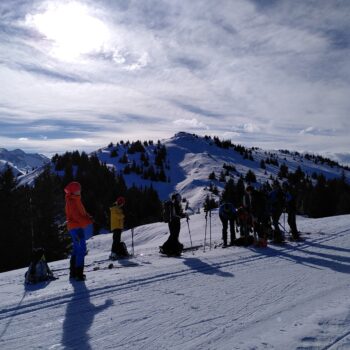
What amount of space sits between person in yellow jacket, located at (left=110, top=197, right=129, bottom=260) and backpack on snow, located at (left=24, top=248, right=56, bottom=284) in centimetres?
358

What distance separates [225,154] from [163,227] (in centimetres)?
17334

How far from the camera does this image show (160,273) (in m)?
8.85

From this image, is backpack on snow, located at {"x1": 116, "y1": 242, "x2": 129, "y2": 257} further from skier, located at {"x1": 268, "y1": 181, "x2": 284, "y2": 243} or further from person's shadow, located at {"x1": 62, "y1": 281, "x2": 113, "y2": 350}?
skier, located at {"x1": 268, "y1": 181, "x2": 284, "y2": 243}

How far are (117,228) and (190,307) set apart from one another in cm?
663

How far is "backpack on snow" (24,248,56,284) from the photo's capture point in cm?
891

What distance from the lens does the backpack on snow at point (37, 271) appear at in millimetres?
8906

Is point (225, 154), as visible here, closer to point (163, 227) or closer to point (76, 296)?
point (163, 227)

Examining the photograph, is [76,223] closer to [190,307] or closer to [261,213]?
[190,307]

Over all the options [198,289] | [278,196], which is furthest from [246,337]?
[278,196]

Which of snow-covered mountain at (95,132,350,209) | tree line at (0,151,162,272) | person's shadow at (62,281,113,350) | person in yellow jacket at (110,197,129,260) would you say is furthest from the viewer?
snow-covered mountain at (95,132,350,209)

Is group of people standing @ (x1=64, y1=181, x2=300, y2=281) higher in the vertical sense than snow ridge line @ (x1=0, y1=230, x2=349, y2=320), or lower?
higher

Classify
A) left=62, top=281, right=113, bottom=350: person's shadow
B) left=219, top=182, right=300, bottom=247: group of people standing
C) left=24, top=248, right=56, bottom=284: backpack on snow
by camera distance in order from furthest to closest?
left=219, top=182, right=300, bottom=247: group of people standing < left=24, top=248, right=56, bottom=284: backpack on snow < left=62, top=281, right=113, bottom=350: person's shadow

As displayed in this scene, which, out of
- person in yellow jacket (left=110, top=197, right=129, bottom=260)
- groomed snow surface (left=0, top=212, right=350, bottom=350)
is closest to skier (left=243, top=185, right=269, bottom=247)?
groomed snow surface (left=0, top=212, right=350, bottom=350)

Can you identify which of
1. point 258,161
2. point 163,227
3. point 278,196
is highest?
point 258,161
